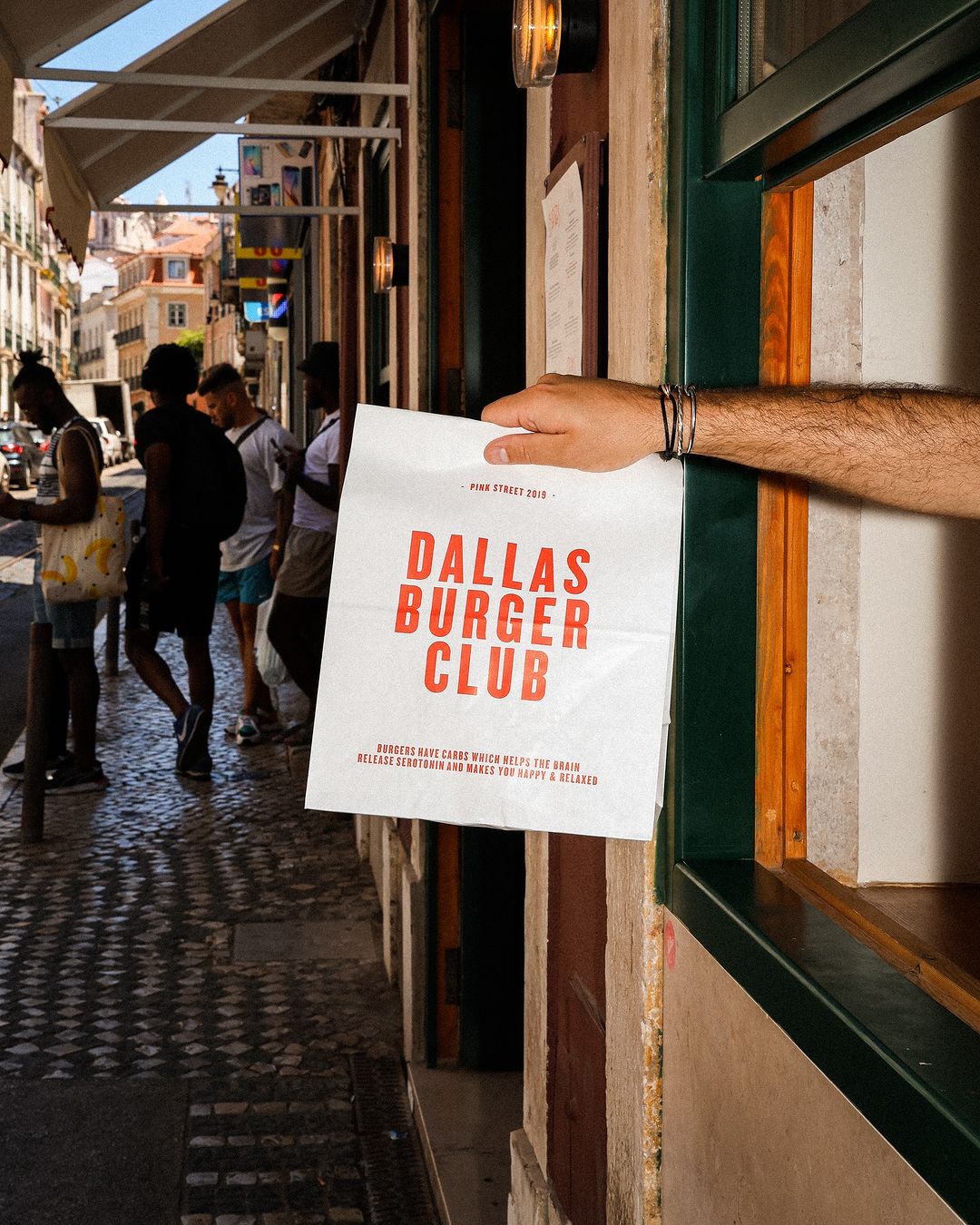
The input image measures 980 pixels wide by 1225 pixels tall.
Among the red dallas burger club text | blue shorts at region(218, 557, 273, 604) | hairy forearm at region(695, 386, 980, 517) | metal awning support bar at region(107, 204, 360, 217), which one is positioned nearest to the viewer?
hairy forearm at region(695, 386, 980, 517)

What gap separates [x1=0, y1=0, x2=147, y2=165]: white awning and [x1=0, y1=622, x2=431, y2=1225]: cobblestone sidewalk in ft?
A: 8.28

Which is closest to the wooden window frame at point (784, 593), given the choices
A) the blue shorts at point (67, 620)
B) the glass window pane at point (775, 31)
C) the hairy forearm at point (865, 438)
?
the glass window pane at point (775, 31)

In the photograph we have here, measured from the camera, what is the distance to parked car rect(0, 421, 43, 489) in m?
34.9

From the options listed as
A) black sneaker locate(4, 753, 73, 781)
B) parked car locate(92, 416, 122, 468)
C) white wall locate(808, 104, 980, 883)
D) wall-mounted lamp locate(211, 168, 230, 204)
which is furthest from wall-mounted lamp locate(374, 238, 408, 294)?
parked car locate(92, 416, 122, 468)

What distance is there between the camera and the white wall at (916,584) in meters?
2.00

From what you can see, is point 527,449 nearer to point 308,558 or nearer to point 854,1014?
point 854,1014

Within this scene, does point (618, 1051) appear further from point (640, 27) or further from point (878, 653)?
point (640, 27)

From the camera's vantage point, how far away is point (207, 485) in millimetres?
7156

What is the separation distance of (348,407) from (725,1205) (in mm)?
5180

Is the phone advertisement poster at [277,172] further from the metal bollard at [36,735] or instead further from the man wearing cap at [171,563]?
the metal bollard at [36,735]

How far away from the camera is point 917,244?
79.9 inches

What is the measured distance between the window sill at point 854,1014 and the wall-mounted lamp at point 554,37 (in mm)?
1261

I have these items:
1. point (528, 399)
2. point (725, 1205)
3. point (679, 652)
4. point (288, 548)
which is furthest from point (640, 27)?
point (288, 548)

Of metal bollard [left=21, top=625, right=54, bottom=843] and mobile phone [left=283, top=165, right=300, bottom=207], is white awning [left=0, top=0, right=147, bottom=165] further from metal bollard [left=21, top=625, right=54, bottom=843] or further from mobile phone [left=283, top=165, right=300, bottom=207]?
mobile phone [left=283, top=165, right=300, bottom=207]
